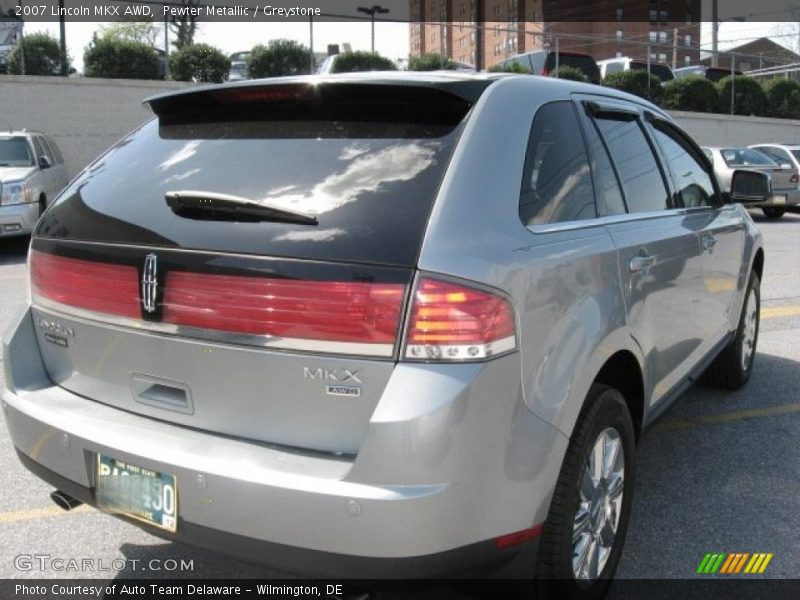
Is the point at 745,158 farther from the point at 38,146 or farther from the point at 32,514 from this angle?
the point at 32,514

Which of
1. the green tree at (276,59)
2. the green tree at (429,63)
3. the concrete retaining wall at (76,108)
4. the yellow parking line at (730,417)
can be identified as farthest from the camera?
the green tree at (429,63)

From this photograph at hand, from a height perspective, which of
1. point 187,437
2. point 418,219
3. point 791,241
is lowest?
point 791,241

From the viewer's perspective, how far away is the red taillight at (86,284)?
2.40 m

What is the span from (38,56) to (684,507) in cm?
1963

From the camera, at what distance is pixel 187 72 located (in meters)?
20.4

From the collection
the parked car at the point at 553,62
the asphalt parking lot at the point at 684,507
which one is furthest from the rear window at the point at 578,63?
the asphalt parking lot at the point at 684,507

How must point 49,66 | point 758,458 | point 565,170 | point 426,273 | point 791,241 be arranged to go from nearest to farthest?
point 426,273
point 565,170
point 758,458
point 791,241
point 49,66

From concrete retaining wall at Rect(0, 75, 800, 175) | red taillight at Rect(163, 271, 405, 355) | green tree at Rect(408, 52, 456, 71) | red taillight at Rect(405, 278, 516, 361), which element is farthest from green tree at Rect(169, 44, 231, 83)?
red taillight at Rect(405, 278, 516, 361)

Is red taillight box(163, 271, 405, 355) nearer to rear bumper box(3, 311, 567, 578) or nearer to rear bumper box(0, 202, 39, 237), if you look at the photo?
rear bumper box(3, 311, 567, 578)

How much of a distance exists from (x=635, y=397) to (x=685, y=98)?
87.4 feet

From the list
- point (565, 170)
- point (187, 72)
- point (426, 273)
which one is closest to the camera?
point (426, 273)

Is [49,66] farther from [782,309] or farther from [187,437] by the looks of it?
[187,437]

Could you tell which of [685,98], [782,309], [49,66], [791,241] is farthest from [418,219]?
[685,98]

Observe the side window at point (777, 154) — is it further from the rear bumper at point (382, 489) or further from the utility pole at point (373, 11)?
the rear bumper at point (382, 489)
